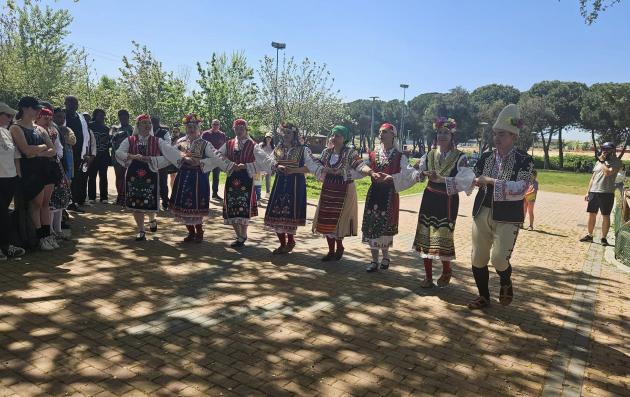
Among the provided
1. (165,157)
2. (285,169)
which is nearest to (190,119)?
(165,157)

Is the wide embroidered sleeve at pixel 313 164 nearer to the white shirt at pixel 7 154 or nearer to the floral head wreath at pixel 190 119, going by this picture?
the floral head wreath at pixel 190 119

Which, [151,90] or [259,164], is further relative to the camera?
[151,90]

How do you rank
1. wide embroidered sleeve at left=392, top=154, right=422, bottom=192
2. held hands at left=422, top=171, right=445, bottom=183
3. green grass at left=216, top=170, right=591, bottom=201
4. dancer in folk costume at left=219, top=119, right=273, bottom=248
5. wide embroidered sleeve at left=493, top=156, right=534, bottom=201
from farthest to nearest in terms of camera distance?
green grass at left=216, top=170, right=591, bottom=201
dancer in folk costume at left=219, top=119, right=273, bottom=248
wide embroidered sleeve at left=392, top=154, right=422, bottom=192
held hands at left=422, top=171, right=445, bottom=183
wide embroidered sleeve at left=493, top=156, right=534, bottom=201

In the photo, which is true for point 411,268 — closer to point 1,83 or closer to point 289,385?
point 289,385

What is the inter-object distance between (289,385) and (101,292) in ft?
9.64

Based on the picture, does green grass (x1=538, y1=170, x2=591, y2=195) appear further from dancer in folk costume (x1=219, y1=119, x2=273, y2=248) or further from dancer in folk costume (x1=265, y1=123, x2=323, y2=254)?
dancer in folk costume (x1=219, y1=119, x2=273, y2=248)

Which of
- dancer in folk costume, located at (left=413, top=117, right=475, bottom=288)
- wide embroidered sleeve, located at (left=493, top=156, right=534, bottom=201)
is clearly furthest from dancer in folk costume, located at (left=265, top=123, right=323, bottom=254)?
wide embroidered sleeve, located at (left=493, top=156, right=534, bottom=201)

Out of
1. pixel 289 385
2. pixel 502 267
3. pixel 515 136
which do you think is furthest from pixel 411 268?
pixel 289 385

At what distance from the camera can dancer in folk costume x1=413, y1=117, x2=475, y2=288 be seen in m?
6.05

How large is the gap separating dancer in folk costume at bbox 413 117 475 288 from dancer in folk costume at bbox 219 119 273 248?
2.73 m

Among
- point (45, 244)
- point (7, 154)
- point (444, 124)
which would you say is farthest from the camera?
point (45, 244)

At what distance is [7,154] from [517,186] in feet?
20.8

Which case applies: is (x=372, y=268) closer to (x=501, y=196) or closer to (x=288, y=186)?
(x=288, y=186)

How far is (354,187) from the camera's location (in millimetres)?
7484
